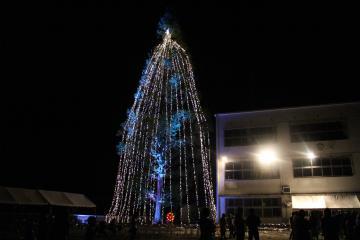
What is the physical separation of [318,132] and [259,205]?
7.71m

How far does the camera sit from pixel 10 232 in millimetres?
18219

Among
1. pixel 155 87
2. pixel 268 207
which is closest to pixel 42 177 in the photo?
pixel 155 87

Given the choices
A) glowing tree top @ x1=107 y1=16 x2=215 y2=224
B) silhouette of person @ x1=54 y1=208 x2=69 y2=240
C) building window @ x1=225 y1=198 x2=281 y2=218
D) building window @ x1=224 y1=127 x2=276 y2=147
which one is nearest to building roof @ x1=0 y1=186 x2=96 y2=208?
glowing tree top @ x1=107 y1=16 x2=215 y2=224

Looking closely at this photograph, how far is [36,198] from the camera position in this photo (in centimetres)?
2200

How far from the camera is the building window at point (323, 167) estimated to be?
29672 mm

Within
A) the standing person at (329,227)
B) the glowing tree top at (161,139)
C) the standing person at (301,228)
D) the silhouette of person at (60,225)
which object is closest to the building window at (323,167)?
the glowing tree top at (161,139)

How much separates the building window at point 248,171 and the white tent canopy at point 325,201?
2610 millimetres

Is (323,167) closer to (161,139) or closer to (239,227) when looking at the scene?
(161,139)

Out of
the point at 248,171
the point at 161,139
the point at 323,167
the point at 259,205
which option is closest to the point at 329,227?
the point at 161,139

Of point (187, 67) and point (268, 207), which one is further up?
point (187, 67)

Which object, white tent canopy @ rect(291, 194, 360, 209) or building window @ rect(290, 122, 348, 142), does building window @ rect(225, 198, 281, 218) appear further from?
building window @ rect(290, 122, 348, 142)

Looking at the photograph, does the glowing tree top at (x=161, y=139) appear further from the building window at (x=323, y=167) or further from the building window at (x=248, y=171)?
the building window at (x=323, y=167)

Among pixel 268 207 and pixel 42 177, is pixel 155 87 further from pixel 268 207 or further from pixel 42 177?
pixel 42 177

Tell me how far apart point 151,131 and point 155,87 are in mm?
3376
